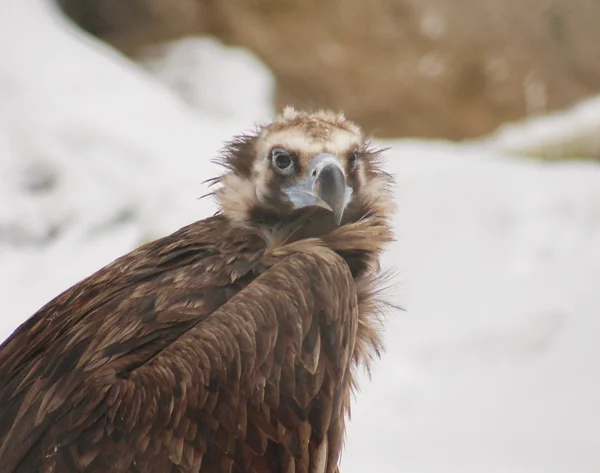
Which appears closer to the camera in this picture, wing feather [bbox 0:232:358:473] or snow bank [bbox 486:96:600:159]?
wing feather [bbox 0:232:358:473]

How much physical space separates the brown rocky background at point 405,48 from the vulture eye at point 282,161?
6899mm

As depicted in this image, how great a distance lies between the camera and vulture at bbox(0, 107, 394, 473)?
3004 mm

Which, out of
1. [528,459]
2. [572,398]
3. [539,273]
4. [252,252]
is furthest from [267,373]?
[539,273]

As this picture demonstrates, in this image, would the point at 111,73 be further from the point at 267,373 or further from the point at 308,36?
the point at 267,373

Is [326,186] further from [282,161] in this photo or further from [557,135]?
A: [557,135]

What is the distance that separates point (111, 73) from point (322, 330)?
5.63 meters

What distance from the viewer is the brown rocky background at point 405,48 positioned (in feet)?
35.1

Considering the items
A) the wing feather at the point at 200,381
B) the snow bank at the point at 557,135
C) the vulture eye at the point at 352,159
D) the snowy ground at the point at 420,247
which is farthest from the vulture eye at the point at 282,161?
the snow bank at the point at 557,135

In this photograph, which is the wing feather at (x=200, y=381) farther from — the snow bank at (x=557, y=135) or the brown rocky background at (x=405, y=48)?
the brown rocky background at (x=405, y=48)

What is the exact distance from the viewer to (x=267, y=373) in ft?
10.2

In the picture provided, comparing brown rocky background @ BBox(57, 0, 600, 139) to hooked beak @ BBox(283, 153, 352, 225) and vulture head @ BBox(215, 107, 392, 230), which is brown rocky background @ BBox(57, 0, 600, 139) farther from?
hooked beak @ BBox(283, 153, 352, 225)

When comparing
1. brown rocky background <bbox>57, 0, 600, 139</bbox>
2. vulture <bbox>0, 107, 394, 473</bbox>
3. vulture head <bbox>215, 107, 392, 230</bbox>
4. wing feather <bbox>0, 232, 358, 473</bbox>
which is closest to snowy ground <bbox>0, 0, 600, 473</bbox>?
brown rocky background <bbox>57, 0, 600, 139</bbox>

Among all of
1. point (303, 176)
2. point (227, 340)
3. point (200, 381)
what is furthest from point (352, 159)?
point (200, 381)

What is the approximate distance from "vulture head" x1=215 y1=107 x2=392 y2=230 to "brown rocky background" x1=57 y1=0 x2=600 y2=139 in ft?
22.2
